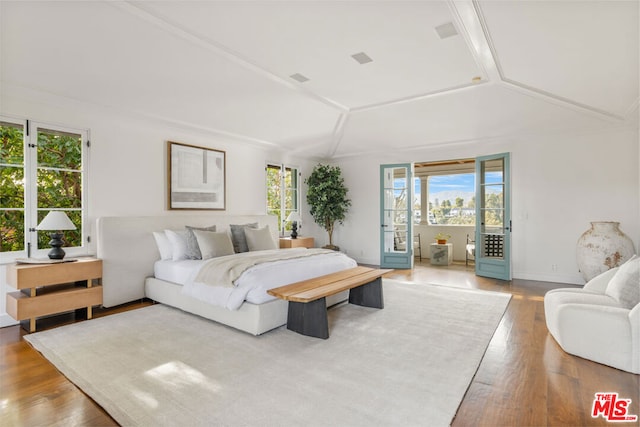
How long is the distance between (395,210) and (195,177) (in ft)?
13.7

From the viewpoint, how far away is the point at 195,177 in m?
5.46

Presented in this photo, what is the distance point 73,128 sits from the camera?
4.11 meters

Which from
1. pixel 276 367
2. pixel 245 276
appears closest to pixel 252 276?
pixel 245 276

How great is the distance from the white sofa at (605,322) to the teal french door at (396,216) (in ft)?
12.8

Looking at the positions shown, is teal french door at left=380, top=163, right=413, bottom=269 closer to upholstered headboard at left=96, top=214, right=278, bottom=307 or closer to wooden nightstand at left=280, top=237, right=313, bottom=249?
wooden nightstand at left=280, top=237, right=313, bottom=249

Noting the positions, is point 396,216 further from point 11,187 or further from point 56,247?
point 11,187

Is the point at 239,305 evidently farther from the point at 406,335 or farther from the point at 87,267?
the point at 87,267

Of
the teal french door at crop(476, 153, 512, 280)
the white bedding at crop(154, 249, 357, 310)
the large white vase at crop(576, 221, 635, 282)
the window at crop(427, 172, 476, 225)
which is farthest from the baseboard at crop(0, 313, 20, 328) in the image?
the window at crop(427, 172, 476, 225)

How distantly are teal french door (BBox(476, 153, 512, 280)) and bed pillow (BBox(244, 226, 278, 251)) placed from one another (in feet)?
12.9

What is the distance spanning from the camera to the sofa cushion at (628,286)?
2.77 m

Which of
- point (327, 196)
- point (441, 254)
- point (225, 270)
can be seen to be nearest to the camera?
point (225, 270)

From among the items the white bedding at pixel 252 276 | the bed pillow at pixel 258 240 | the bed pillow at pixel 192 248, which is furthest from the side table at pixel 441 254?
the bed pillow at pixel 192 248

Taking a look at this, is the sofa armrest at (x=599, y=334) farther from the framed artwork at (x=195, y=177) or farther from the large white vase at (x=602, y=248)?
the framed artwork at (x=195, y=177)

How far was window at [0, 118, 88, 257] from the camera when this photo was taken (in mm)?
3639
